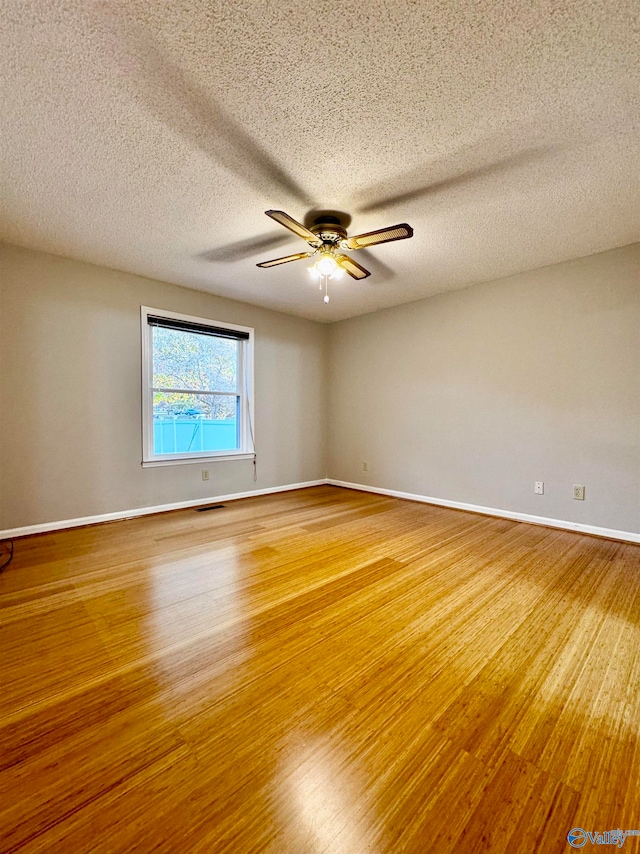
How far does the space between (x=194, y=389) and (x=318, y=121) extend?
3024mm

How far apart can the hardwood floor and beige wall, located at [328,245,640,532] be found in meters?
1.01

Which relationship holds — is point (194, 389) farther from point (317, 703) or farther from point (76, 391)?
point (317, 703)

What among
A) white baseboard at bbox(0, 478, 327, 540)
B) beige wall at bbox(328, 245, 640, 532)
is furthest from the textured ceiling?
white baseboard at bbox(0, 478, 327, 540)

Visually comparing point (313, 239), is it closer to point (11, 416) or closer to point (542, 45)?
point (542, 45)

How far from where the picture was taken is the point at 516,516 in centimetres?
372

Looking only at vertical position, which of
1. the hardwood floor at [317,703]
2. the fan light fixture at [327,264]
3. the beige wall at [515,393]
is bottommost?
the hardwood floor at [317,703]

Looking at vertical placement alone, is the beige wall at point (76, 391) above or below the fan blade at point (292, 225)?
below

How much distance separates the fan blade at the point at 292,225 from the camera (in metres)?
2.03

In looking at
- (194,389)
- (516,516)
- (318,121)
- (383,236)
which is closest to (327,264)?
(383,236)

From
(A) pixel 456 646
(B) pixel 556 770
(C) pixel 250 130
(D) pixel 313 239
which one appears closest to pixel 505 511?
(A) pixel 456 646

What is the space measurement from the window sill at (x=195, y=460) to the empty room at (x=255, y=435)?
0.09 ft

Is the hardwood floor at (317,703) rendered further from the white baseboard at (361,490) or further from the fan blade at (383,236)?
the fan blade at (383,236)

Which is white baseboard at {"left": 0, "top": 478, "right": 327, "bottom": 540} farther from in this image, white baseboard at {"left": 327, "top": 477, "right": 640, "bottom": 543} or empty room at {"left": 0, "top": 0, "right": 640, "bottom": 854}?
white baseboard at {"left": 327, "top": 477, "right": 640, "bottom": 543}

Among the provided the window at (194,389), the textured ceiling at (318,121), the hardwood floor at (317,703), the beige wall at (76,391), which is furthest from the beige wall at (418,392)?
the hardwood floor at (317,703)
